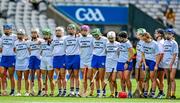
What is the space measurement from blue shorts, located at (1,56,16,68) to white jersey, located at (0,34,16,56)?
14 centimetres

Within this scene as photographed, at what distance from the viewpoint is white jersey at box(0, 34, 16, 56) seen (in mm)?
28953

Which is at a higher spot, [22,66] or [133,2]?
[133,2]

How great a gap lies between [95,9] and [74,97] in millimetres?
21480

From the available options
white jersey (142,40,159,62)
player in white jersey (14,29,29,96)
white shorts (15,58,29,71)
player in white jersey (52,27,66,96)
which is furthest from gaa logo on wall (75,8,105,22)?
white jersey (142,40,159,62)

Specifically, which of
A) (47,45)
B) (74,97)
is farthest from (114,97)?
(47,45)

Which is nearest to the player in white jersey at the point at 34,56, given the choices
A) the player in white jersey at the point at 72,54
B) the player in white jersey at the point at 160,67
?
the player in white jersey at the point at 72,54

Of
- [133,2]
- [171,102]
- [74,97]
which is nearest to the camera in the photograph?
[171,102]

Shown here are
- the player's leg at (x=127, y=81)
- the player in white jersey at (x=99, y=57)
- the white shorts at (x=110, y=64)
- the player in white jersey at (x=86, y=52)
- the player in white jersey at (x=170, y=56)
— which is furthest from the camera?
the player in white jersey at (x=86, y=52)

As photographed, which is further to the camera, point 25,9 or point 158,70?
point 25,9

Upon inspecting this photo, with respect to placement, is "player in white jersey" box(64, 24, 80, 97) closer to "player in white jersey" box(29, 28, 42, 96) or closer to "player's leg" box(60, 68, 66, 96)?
"player's leg" box(60, 68, 66, 96)

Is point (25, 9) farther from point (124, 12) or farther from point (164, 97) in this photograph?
point (164, 97)

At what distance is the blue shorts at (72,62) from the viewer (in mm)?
28531

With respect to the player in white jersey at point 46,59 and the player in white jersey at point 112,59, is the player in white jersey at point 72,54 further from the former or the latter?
the player in white jersey at point 112,59

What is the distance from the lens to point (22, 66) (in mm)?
29047
